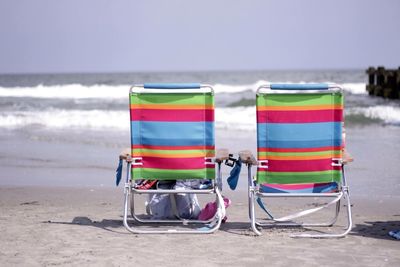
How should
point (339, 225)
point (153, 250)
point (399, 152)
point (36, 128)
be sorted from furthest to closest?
point (36, 128) < point (399, 152) < point (339, 225) < point (153, 250)

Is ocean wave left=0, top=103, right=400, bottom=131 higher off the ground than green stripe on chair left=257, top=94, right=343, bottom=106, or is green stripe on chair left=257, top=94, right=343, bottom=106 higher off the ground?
green stripe on chair left=257, top=94, right=343, bottom=106

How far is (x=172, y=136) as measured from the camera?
5027mm

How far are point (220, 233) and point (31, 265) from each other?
58.8 inches

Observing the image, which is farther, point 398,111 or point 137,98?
point 398,111

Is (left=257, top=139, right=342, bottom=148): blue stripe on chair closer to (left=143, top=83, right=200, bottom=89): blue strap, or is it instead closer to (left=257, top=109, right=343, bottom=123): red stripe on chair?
(left=257, top=109, right=343, bottom=123): red stripe on chair

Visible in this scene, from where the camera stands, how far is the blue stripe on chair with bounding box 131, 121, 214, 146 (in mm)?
5008

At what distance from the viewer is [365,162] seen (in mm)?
9094

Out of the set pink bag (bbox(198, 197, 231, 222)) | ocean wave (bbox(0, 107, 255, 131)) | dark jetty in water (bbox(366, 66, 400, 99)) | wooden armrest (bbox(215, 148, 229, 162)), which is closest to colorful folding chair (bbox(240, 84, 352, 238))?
wooden armrest (bbox(215, 148, 229, 162))

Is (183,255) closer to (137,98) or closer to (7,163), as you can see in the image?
(137,98)

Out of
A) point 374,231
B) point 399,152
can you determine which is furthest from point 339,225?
point 399,152

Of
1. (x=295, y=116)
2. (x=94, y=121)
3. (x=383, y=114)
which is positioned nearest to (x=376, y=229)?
(x=295, y=116)

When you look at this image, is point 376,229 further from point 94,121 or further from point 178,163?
point 94,121

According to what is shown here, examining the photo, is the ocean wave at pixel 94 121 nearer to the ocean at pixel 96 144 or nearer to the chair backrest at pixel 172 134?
the ocean at pixel 96 144

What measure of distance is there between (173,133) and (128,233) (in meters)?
0.80
